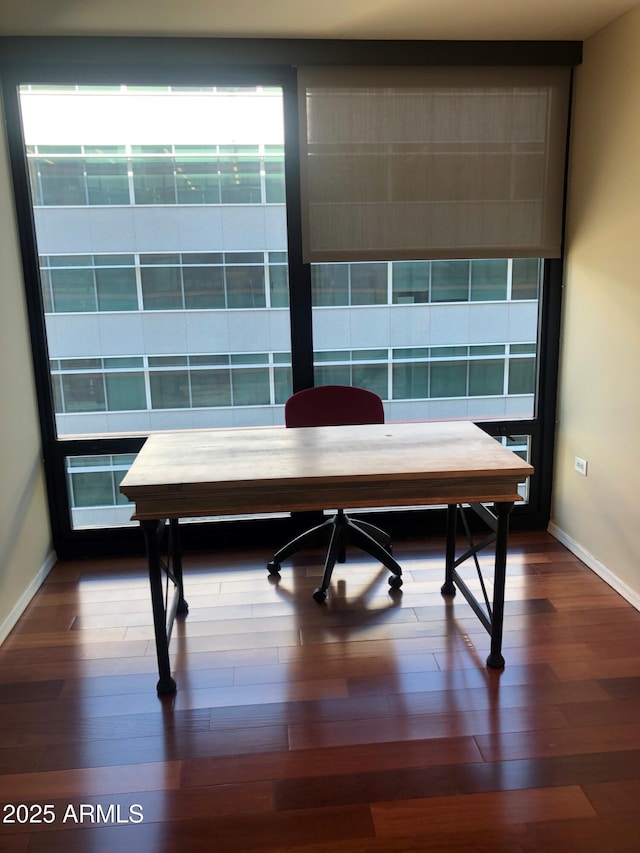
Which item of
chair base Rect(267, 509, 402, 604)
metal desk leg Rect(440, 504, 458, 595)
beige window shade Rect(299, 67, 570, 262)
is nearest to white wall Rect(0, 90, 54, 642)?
chair base Rect(267, 509, 402, 604)

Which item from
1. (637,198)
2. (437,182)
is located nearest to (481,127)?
(437,182)

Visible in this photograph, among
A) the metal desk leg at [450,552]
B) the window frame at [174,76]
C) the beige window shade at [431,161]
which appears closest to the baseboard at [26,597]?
the window frame at [174,76]

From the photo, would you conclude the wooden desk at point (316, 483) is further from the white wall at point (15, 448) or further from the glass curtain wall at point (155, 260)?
the glass curtain wall at point (155, 260)

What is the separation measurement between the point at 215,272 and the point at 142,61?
1.04 m

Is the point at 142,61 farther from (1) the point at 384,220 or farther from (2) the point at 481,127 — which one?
(2) the point at 481,127

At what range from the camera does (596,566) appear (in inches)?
118

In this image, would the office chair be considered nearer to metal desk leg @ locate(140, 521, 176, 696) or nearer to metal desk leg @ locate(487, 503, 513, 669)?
metal desk leg @ locate(487, 503, 513, 669)

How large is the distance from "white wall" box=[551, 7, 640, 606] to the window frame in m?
0.21

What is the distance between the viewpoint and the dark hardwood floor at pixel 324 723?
1.62m

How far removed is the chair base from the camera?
2.85m

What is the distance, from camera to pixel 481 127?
9.87 ft

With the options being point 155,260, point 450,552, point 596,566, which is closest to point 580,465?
point 596,566

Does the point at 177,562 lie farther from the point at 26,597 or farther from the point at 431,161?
the point at 431,161

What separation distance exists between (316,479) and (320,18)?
2098mm
